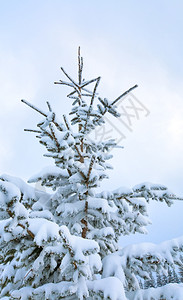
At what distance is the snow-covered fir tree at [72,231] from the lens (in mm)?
2455

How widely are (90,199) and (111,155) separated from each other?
6.89ft

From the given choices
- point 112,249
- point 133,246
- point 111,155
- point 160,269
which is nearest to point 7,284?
point 112,249

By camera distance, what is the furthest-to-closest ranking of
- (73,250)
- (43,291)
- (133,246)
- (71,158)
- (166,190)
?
1. (166,190)
2. (133,246)
3. (71,158)
4. (43,291)
5. (73,250)

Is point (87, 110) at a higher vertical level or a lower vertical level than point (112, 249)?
higher

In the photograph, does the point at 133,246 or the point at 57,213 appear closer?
the point at 133,246

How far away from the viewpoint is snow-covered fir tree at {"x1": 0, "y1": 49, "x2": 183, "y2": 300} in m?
2.46

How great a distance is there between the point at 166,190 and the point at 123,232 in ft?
7.05

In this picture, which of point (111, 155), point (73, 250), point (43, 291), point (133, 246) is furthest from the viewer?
point (111, 155)

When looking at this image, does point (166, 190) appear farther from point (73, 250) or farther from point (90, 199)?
point (73, 250)

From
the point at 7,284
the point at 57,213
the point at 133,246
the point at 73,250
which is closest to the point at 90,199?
the point at 57,213

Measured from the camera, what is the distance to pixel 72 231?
14.4 feet

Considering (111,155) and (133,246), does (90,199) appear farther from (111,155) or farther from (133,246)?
(111,155)

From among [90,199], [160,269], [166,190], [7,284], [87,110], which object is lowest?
[7,284]

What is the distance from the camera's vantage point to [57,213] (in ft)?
15.5
